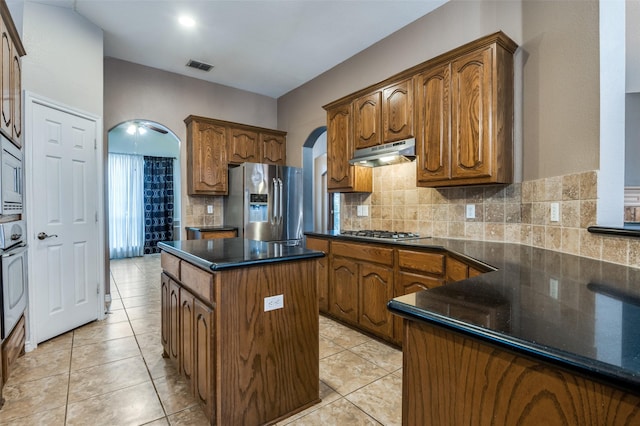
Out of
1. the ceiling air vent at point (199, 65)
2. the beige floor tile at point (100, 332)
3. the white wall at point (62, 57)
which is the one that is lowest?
the beige floor tile at point (100, 332)

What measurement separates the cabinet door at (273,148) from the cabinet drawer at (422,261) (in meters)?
3.08

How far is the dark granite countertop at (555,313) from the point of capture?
551mm

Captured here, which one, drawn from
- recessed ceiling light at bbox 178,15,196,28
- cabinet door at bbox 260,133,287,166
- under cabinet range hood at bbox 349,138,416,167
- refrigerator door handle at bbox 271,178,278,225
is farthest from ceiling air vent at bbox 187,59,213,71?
under cabinet range hood at bbox 349,138,416,167

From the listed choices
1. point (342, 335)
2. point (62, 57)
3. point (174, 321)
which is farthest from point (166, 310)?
point (62, 57)

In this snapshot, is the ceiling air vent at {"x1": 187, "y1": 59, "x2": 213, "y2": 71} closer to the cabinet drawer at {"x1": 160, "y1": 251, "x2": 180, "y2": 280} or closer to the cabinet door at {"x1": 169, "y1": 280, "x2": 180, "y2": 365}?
the cabinet drawer at {"x1": 160, "y1": 251, "x2": 180, "y2": 280}

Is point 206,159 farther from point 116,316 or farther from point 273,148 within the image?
point 116,316

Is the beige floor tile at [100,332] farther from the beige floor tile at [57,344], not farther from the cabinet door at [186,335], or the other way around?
the cabinet door at [186,335]

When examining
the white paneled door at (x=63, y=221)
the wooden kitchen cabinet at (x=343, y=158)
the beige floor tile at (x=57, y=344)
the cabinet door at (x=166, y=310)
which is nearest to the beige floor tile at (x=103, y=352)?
the beige floor tile at (x=57, y=344)

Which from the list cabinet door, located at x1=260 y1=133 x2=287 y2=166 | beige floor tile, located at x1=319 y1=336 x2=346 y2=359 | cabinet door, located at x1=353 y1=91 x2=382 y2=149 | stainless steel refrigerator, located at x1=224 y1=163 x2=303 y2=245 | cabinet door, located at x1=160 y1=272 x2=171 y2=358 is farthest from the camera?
cabinet door, located at x1=260 y1=133 x2=287 y2=166

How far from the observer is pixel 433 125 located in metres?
2.63

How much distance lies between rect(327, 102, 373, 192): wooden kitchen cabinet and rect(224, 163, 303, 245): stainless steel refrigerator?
110 cm

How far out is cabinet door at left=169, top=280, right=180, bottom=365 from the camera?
2035 millimetres

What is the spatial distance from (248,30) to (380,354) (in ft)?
11.3

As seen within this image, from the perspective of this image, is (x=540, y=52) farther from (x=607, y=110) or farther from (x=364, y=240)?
(x=364, y=240)
